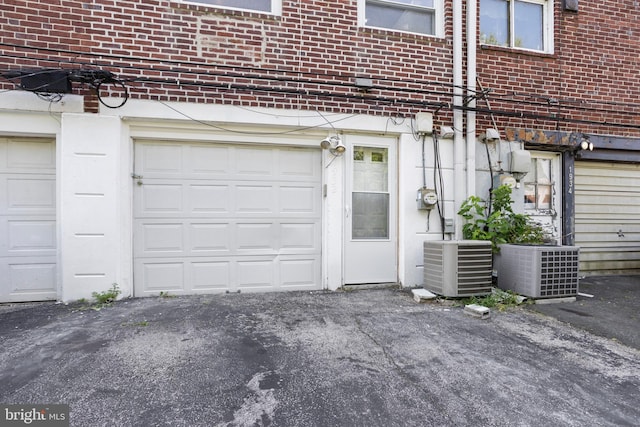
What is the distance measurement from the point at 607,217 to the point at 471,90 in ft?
13.1

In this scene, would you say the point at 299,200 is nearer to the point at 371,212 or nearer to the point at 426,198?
the point at 371,212

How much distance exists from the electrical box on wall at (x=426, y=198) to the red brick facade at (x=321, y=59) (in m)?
1.20

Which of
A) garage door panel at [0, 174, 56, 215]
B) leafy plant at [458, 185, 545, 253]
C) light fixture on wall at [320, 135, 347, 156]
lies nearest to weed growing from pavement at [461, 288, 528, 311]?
leafy plant at [458, 185, 545, 253]

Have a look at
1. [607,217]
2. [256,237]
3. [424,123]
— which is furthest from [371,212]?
[607,217]

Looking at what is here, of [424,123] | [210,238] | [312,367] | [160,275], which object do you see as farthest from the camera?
[424,123]

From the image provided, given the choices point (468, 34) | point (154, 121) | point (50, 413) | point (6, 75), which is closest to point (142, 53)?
point (154, 121)

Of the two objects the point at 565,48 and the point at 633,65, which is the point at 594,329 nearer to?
the point at 565,48

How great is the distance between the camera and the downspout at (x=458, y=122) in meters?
5.08

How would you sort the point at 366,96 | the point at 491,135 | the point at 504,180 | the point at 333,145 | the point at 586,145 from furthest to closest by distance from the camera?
the point at 586,145
the point at 491,135
the point at 504,180
the point at 366,96
the point at 333,145

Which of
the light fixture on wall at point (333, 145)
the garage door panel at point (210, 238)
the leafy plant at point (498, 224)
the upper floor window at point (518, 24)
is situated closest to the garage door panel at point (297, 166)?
the light fixture on wall at point (333, 145)

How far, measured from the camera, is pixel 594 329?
3.47 meters

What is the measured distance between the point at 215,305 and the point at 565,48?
720 cm

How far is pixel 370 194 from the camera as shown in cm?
503

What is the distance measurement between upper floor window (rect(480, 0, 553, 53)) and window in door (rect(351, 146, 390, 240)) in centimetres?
280
